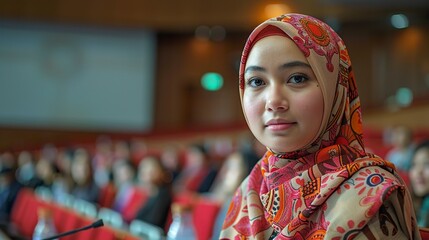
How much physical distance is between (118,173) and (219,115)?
7071 mm

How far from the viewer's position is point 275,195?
91 cm

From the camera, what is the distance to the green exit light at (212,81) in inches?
442

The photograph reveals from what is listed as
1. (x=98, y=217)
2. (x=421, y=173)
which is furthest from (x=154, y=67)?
(x=421, y=173)

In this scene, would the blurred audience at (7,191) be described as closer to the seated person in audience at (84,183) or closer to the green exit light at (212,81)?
the seated person in audience at (84,183)

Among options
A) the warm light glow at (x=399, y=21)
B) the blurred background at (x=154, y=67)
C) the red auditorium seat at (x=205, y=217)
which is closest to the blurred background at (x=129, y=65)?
the blurred background at (x=154, y=67)

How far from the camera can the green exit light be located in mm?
11234

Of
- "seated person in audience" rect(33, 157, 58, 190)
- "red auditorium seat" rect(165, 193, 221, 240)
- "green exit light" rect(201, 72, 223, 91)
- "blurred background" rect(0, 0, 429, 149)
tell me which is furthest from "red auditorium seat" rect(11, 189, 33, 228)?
"green exit light" rect(201, 72, 223, 91)

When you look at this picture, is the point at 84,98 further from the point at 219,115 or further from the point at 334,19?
the point at 334,19

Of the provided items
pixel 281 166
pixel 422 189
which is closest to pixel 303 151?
pixel 281 166

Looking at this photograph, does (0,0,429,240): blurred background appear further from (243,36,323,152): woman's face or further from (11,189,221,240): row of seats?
(243,36,323,152): woman's face

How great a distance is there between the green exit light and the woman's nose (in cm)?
1032

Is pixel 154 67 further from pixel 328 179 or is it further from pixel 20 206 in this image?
pixel 328 179

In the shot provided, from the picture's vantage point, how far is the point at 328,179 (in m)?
0.85

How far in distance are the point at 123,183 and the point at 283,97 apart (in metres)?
3.50
